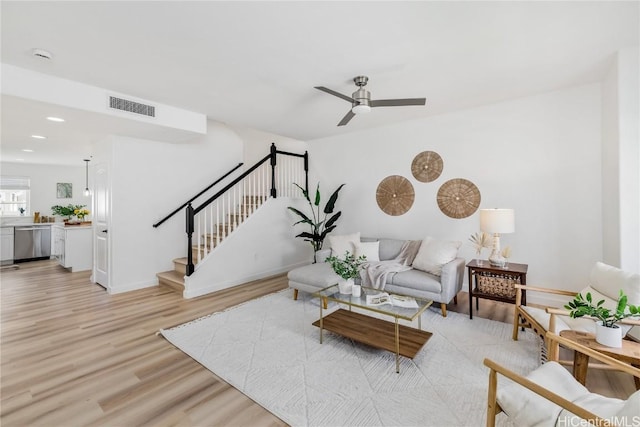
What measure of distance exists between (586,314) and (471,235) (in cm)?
251

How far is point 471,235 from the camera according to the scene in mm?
4242

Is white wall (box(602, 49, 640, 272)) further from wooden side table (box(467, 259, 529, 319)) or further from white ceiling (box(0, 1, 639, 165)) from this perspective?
wooden side table (box(467, 259, 529, 319))

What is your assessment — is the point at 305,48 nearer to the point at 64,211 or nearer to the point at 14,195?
the point at 64,211

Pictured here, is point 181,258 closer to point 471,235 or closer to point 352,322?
point 352,322

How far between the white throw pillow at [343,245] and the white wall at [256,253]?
1.42m

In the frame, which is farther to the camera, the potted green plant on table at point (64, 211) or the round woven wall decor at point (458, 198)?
the potted green plant on table at point (64, 211)

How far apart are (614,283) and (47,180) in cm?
1159

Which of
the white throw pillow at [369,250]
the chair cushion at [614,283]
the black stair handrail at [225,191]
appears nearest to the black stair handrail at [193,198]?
the black stair handrail at [225,191]

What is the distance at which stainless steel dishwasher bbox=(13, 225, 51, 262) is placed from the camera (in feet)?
22.6

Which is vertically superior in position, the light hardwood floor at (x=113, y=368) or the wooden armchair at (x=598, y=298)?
the wooden armchair at (x=598, y=298)

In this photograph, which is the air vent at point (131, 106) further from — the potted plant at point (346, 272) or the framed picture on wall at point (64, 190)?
the framed picture on wall at point (64, 190)

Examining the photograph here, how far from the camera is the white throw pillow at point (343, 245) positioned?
15.0 feet

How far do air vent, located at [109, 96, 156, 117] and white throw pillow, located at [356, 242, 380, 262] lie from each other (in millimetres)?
3527

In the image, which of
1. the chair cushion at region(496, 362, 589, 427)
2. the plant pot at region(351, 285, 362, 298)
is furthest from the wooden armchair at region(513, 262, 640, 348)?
the plant pot at region(351, 285, 362, 298)
